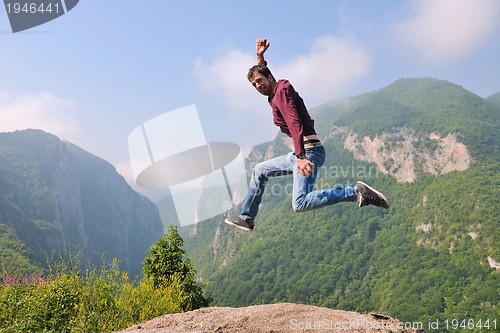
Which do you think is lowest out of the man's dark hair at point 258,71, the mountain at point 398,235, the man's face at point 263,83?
the mountain at point 398,235

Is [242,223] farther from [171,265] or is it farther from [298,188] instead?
[171,265]

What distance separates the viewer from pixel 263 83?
435 cm

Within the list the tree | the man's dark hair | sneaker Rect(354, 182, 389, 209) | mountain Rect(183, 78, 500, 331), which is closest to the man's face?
the man's dark hair

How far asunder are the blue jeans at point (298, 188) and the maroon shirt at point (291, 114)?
30cm

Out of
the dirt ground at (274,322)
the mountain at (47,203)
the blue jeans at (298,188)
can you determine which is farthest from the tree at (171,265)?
the mountain at (47,203)

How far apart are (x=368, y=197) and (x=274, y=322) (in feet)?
7.65

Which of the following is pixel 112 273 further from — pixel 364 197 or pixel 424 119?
pixel 424 119

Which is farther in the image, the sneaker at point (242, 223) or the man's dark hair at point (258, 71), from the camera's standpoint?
the sneaker at point (242, 223)

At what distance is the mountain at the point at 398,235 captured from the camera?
9156 centimetres

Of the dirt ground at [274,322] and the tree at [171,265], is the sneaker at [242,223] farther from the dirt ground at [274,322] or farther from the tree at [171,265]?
the tree at [171,265]

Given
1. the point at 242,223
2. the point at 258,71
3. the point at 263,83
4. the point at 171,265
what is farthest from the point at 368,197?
the point at 171,265

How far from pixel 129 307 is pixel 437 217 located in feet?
393

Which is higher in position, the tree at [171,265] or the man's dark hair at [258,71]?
the man's dark hair at [258,71]

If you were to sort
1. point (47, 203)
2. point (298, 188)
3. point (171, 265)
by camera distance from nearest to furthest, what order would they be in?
point (298, 188) < point (171, 265) < point (47, 203)
